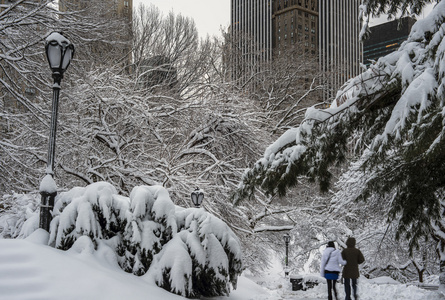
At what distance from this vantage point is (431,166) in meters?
6.95

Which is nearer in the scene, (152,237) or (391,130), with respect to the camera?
(391,130)

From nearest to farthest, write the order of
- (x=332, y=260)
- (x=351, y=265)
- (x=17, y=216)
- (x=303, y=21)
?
(x=17, y=216) → (x=351, y=265) → (x=332, y=260) → (x=303, y=21)

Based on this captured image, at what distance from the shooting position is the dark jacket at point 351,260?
10047mm

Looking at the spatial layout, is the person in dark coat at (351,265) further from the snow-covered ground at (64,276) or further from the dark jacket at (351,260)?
the snow-covered ground at (64,276)

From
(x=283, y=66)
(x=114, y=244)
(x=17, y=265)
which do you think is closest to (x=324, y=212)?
(x=283, y=66)

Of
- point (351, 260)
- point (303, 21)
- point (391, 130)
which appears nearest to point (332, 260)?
point (351, 260)

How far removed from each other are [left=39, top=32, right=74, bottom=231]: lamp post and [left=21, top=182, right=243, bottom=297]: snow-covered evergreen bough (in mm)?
181

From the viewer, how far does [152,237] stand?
693 centimetres

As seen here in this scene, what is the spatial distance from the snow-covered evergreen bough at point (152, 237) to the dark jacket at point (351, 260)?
383 centimetres

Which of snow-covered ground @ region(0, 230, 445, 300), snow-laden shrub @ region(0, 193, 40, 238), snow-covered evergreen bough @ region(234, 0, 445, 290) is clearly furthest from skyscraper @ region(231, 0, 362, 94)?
snow-covered ground @ region(0, 230, 445, 300)

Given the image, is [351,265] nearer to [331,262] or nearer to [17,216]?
[331,262]

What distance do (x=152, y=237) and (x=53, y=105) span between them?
2681 mm

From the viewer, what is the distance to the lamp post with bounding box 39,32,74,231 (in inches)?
281

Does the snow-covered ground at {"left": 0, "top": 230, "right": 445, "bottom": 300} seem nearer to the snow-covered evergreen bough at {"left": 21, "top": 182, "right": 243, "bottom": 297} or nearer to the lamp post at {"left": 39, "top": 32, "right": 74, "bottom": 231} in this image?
the snow-covered evergreen bough at {"left": 21, "top": 182, "right": 243, "bottom": 297}
